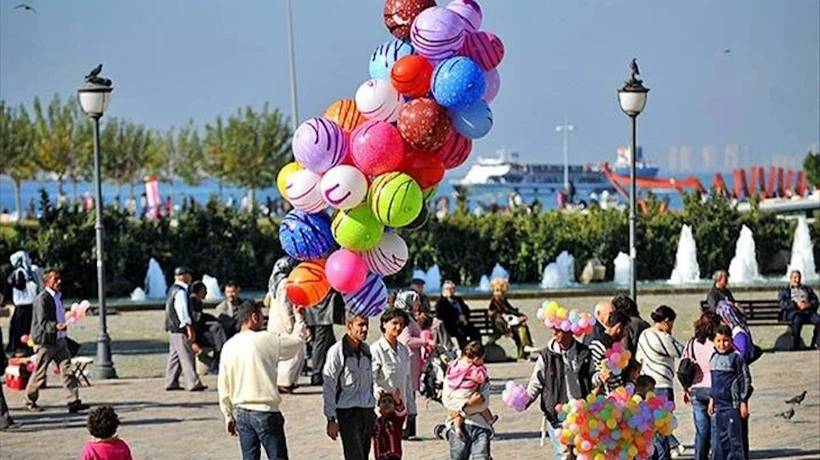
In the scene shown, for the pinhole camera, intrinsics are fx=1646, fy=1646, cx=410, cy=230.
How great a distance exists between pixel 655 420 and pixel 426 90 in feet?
11.1

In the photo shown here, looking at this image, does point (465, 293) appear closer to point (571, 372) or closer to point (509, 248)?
point (509, 248)

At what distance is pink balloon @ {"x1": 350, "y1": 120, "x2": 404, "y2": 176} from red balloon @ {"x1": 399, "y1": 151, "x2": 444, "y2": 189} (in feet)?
0.45

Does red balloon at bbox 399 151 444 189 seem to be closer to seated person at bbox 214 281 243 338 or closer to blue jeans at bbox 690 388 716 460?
blue jeans at bbox 690 388 716 460

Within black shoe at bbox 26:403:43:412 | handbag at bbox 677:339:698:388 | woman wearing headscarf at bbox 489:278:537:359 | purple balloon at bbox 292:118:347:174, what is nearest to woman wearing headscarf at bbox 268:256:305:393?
black shoe at bbox 26:403:43:412

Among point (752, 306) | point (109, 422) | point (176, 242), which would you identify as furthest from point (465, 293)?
point (109, 422)

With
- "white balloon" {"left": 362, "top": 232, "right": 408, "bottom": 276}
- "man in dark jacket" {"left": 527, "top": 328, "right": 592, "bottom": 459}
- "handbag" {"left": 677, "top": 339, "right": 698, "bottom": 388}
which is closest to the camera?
"man in dark jacket" {"left": 527, "top": 328, "right": 592, "bottom": 459}

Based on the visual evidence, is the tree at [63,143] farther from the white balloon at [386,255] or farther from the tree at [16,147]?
the white balloon at [386,255]

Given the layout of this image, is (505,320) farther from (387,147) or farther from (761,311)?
(387,147)

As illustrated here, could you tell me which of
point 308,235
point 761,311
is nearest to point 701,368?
point 308,235

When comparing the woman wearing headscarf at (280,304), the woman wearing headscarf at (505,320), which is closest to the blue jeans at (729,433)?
the woman wearing headscarf at (280,304)

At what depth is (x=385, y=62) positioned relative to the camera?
1402 cm

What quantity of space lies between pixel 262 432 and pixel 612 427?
2.58 metres

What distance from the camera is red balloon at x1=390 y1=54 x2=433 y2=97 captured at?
44.4ft

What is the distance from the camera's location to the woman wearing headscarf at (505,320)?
75.7ft
